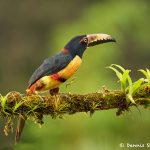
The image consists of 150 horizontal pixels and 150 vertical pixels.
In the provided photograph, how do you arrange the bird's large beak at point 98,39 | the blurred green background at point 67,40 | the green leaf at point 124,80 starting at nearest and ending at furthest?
the green leaf at point 124,80 < the bird's large beak at point 98,39 < the blurred green background at point 67,40

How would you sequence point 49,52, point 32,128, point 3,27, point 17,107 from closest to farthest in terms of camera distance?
point 17,107
point 32,128
point 49,52
point 3,27

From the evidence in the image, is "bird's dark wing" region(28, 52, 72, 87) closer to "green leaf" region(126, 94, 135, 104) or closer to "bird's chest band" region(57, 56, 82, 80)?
"bird's chest band" region(57, 56, 82, 80)

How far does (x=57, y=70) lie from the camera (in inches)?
213

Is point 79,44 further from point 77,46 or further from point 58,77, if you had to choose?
point 58,77

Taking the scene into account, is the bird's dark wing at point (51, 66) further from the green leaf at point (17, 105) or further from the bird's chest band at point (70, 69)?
the green leaf at point (17, 105)

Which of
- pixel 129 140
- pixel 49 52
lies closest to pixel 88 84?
pixel 49 52

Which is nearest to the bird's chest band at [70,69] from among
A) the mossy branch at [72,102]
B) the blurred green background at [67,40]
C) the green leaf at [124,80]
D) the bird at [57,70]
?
the bird at [57,70]

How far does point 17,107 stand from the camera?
17.2 ft

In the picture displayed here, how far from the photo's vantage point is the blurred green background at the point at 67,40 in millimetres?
9227

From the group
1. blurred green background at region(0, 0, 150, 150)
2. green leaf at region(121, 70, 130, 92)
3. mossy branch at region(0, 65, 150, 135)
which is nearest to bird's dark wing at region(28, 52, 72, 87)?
mossy branch at region(0, 65, 150, 135)

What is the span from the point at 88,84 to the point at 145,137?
13.5 ft

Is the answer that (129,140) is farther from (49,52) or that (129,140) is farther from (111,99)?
(49,52)

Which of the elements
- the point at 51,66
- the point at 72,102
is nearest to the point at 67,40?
the point at 51,66

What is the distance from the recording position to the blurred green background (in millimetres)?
9227
